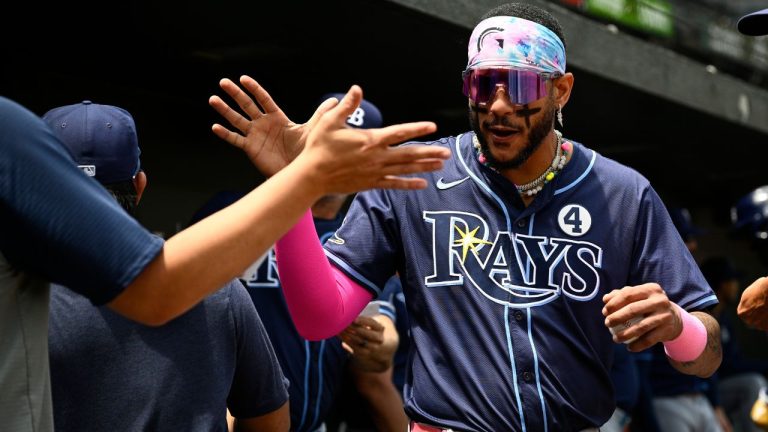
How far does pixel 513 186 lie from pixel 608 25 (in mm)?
4636

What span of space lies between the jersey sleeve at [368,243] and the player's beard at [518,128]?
322mm

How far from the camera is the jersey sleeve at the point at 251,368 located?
283 cm

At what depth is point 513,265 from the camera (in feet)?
10.4

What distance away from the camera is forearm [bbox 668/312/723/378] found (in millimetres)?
3166

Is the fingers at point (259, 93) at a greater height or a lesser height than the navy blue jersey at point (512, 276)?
greater

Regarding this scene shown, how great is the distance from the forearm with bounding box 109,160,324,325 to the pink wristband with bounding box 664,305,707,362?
1432 mm

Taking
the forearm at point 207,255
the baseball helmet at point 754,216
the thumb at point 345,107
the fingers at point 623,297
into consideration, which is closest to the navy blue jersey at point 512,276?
the fingers at point 623,297

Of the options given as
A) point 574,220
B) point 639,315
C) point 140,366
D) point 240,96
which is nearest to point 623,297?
point 639,315

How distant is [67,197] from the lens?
1.83 metres

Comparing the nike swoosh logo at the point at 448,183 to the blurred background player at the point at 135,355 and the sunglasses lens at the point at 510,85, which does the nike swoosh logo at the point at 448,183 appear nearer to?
the sunglasses lens at the point at 510,85

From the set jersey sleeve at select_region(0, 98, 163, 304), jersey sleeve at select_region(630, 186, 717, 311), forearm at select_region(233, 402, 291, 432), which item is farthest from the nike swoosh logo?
jersey sleeve at select_region(0, 98, 163, 304)

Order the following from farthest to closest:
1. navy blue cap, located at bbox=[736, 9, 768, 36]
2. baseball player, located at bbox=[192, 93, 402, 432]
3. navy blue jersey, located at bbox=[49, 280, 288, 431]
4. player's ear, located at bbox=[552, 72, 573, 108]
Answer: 1. baseball player, located at bbox=[192, 93, 402, 432]
2. navy blue cap, located at bbox=[736, 9, 768, 36]
3. player's ear, located at bbox=[552, 72, 573, 108]
4. navy blue jersey, located at bbox=[49, 280, 288, 431]

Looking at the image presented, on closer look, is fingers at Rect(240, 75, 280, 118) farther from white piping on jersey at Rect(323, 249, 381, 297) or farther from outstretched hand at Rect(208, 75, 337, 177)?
white piping on jersey at Rect(323, 249, 381, 297)

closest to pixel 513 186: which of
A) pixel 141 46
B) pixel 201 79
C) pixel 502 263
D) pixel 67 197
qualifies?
pixel 502 263
